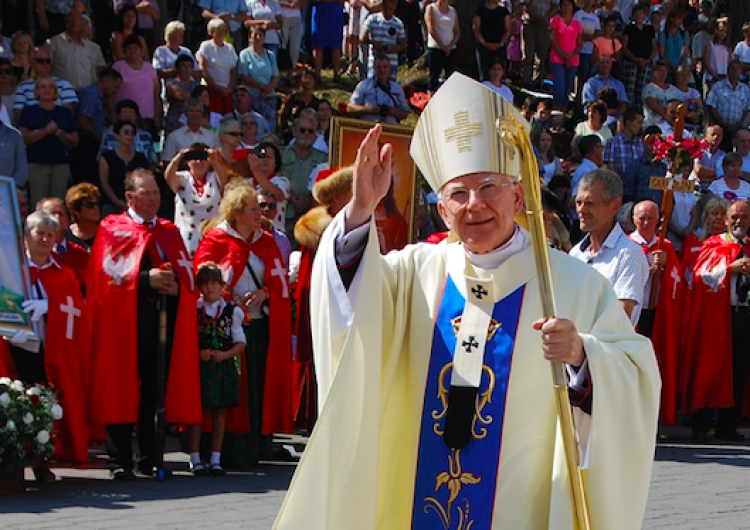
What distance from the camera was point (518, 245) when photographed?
4.25 metres

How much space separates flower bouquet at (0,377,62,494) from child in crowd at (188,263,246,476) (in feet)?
3.95

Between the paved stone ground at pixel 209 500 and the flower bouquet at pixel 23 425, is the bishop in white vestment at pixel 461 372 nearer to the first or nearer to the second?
the paved stone ground at pixel 209 500

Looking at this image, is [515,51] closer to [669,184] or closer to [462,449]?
[669,184]

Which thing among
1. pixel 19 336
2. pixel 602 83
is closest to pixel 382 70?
pixel 602 83

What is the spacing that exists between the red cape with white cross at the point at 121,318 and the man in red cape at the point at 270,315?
1.61 ft

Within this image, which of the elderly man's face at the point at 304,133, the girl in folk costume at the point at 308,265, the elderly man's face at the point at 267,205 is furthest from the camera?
the elderly man's face at the point at 304,133

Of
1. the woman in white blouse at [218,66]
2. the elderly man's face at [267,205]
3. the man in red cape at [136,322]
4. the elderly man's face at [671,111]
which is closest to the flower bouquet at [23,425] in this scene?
the man in red cape at [136,322]

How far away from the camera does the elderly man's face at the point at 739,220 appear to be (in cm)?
1134

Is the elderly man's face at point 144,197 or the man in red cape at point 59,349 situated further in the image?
the elderly man's face at point 144,197

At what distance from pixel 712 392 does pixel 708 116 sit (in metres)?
8.31

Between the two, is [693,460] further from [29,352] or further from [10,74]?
[10,74]

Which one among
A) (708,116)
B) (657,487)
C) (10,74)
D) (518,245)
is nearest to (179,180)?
(10,74)

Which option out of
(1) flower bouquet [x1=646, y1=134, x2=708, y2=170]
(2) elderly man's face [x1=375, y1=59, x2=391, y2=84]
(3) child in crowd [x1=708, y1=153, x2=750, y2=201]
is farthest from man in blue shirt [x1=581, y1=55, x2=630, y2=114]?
(1) flower bouquet [x1=646, y1=134, x2=708, y2=170]

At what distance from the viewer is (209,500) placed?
778cm
